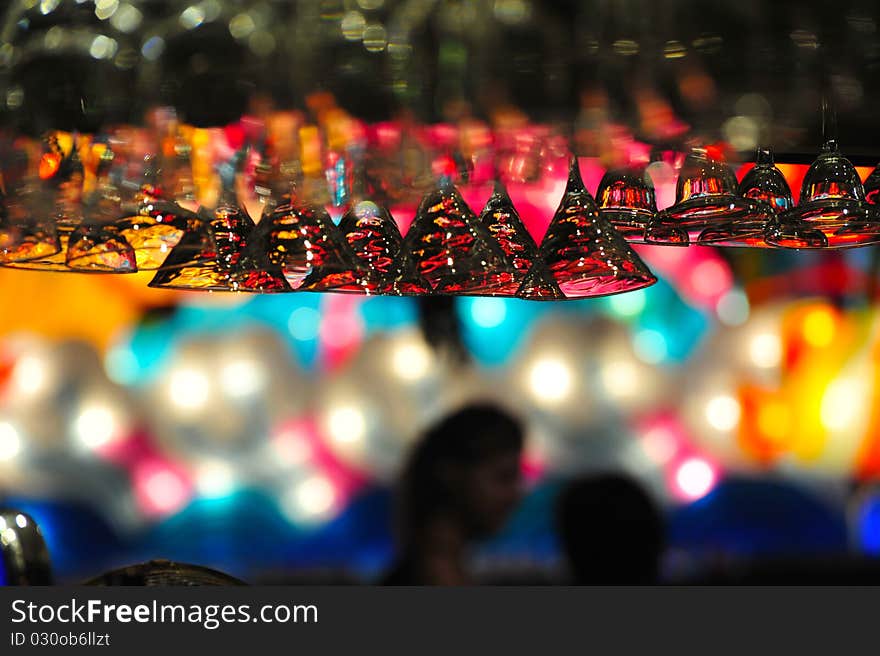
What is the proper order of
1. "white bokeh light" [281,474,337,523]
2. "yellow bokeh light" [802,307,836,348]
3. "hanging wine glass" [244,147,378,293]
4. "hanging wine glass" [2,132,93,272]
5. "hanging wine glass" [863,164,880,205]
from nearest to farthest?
"hanging wine glass" [2,132,93,272]
"hanging wine glass" [244,147,378,293]
"hanging wine glass" [863,164,880,205]
"white bokeh light" [281,474,337,523]
"yellow bokeh light" [802,307,836,348]

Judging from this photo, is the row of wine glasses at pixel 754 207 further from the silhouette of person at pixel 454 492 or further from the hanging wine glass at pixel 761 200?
the silhouette of person at pixel 454 492

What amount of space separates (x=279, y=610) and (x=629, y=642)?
0.71 meters

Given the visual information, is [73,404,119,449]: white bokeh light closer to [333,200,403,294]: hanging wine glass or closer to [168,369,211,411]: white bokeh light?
[168,369,211,411]: white bokeh light

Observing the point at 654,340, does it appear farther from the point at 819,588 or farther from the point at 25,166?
the point at 25,166

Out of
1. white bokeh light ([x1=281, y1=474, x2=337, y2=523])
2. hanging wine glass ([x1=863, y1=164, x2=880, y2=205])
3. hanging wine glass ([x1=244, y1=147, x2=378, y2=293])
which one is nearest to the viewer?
hanging wine glass ([x1=244, y1=147, x2=378, y2=293])

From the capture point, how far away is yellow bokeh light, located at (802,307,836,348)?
121 inches

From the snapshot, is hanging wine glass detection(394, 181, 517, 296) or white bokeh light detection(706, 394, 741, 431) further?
white bokeh light detection(706, 394, 741, 431)

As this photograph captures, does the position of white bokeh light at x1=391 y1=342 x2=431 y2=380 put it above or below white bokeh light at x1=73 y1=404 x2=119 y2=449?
above

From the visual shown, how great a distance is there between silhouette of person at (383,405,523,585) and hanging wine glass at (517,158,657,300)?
2144mm

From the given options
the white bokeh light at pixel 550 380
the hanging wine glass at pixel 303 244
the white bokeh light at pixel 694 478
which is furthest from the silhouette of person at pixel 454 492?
the hanging wine glass at pixel 303 244

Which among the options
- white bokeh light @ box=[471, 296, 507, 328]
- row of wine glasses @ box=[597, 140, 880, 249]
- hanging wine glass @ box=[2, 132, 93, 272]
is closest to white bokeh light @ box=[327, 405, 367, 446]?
white bokeh light @ box=[471, 296, 507, 328]

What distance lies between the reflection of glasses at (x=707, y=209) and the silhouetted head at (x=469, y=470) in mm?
2123

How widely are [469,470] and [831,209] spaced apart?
2.22 metres

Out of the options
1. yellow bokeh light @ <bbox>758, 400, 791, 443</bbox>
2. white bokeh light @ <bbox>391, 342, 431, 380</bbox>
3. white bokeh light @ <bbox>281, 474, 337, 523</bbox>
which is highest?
white bokeh light @ <bbox>391, 342, 431, 380</bbox>
